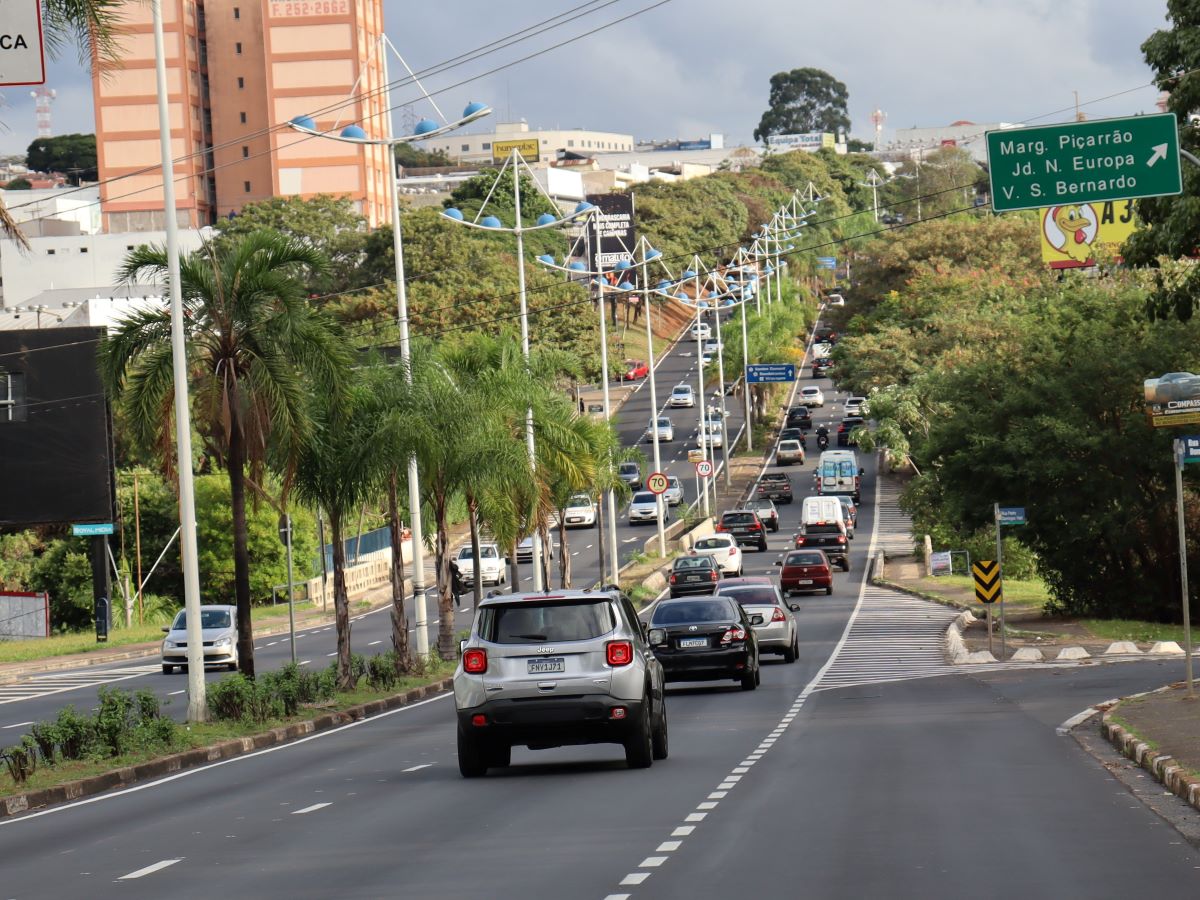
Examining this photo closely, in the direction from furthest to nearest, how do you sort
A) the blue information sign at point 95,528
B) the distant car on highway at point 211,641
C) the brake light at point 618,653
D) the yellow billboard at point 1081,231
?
the yellow billboard at point 1081,231 < the blue information sign at point 95,528 < the distant car on highway at point 211,641 < the brake light at point 618,653

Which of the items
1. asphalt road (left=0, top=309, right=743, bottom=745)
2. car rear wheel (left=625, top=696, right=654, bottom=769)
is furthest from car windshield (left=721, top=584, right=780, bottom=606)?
car rear wheel (left=625, top=696, right=654, bottom=769)

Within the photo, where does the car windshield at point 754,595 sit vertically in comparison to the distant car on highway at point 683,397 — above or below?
below

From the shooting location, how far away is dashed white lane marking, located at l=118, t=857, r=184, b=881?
38.5ft

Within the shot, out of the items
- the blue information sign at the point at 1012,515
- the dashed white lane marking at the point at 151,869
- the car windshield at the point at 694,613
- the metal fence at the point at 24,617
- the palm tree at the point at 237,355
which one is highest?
the palm tree at the point at 237,355

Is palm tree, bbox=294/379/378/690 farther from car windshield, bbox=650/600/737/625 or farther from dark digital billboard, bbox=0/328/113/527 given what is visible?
dark digital billboard, bbox=0/328/113/527

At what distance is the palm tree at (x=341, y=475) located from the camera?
3019 centimetres

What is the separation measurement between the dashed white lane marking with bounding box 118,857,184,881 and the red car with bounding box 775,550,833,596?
147ft

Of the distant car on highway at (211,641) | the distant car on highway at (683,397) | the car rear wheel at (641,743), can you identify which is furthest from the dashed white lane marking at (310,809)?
the distant car on highway at (683,397)

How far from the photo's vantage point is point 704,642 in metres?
27.7

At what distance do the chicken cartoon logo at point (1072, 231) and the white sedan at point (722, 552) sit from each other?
3181cm

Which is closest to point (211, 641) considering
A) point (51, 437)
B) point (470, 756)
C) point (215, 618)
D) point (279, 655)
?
point (215, 618)

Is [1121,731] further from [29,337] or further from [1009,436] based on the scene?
[29,337]

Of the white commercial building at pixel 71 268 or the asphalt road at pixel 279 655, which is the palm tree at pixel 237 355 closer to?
the asphalt road at pixel 279 655

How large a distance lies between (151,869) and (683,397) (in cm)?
11038
